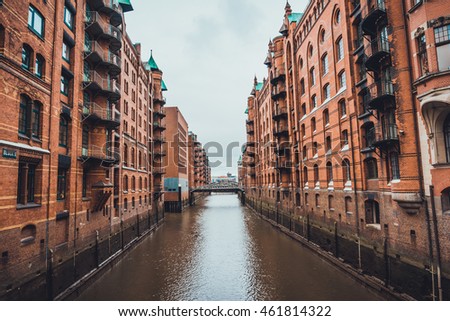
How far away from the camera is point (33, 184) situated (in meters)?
12.3

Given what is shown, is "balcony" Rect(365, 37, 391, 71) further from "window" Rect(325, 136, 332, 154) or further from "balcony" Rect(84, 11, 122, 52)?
"balcony" Rect(84, 11, 122, 52)

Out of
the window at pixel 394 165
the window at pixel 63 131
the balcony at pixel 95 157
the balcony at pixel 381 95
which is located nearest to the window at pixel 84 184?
the balcony at pixel 95 157

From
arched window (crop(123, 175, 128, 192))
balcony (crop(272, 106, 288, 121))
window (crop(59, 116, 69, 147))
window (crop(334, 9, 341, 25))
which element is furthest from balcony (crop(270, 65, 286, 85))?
window (crop(59, 116, 69, 147))

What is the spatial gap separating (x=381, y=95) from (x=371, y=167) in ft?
17.2

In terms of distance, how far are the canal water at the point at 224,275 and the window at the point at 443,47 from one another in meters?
9.76

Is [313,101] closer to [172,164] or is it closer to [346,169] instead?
[346,169]

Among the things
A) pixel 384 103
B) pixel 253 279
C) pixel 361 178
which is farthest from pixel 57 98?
pixel 361 178

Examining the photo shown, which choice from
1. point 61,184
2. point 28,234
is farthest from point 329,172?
point 28,234

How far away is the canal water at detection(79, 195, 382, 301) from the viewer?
11383 millimetres

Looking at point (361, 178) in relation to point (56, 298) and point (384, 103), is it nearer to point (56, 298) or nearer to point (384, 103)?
point (384, 103)

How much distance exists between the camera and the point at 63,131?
50.0 ft

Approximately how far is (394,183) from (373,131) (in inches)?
152

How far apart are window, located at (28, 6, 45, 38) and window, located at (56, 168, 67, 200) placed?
7.03m

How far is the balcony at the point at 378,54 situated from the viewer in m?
13.6
